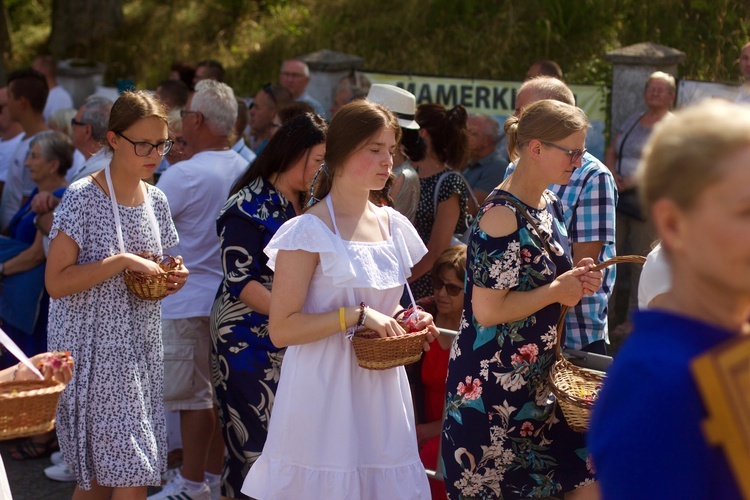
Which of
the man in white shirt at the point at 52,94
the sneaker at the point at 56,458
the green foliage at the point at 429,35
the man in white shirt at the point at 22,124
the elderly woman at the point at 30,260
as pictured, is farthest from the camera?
the man in white shirt at the point at 52,94

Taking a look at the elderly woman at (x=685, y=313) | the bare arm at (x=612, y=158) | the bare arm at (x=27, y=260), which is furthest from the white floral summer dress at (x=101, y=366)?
the bare arm at (x=612, y=158)

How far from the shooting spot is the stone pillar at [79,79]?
14.5m

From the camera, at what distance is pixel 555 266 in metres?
3.67

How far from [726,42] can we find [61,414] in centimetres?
932

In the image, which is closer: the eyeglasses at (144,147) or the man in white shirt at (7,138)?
the eyeglasses at (144,147)

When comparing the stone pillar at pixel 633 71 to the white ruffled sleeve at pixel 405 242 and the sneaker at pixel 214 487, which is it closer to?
the sneaker at pixel 214 487

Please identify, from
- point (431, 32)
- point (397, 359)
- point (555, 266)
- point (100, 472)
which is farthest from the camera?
point (431, 32)

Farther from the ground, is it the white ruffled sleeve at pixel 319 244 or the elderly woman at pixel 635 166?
the white ruffled sleeve at pixel 319 244

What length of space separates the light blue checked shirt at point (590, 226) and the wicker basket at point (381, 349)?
107cm

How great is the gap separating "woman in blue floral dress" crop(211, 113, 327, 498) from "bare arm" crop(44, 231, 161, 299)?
1.41 ft

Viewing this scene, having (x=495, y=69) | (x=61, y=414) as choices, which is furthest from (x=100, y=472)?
(x=495, y=69)

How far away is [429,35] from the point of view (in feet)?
44.4

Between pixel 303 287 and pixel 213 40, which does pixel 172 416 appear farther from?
pixel 213 40

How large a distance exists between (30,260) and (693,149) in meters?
5.42
